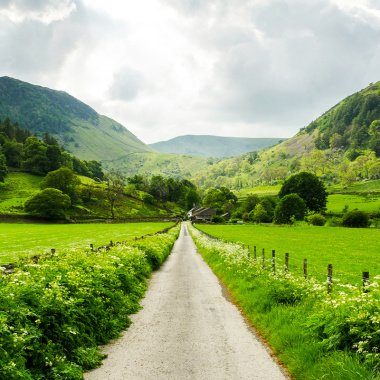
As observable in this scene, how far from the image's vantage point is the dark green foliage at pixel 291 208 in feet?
273

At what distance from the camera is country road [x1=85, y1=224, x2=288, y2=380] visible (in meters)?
6.50

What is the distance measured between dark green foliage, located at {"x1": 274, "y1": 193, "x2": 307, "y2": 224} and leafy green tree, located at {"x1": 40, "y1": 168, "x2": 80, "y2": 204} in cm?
8213

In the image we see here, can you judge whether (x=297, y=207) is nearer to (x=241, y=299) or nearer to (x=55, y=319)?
(x=241, y=299)

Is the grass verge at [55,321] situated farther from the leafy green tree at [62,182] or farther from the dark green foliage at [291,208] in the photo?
the leafy green tree at [62,182]

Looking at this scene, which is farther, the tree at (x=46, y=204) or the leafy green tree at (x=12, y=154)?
the leafy green tree at (x=12, y=154)

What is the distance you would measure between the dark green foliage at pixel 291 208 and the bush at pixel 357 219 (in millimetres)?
13290

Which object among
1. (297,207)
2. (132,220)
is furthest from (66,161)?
(297,207)

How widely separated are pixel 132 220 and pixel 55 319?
107 m

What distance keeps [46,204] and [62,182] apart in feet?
74.9

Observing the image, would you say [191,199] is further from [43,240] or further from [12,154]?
[43,240]

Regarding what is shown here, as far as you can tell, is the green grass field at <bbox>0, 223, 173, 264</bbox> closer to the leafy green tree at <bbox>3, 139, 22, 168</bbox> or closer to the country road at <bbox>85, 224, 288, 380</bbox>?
the country road at <bbox>85, 224, 288, 380</bbox>

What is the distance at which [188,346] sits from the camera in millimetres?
8000

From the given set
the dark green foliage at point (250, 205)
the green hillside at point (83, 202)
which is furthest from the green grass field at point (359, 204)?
the green hillside at point (83, 202)

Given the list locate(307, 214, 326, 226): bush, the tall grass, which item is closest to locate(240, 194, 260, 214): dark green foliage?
locate(307, 214, 326, 226): bush
